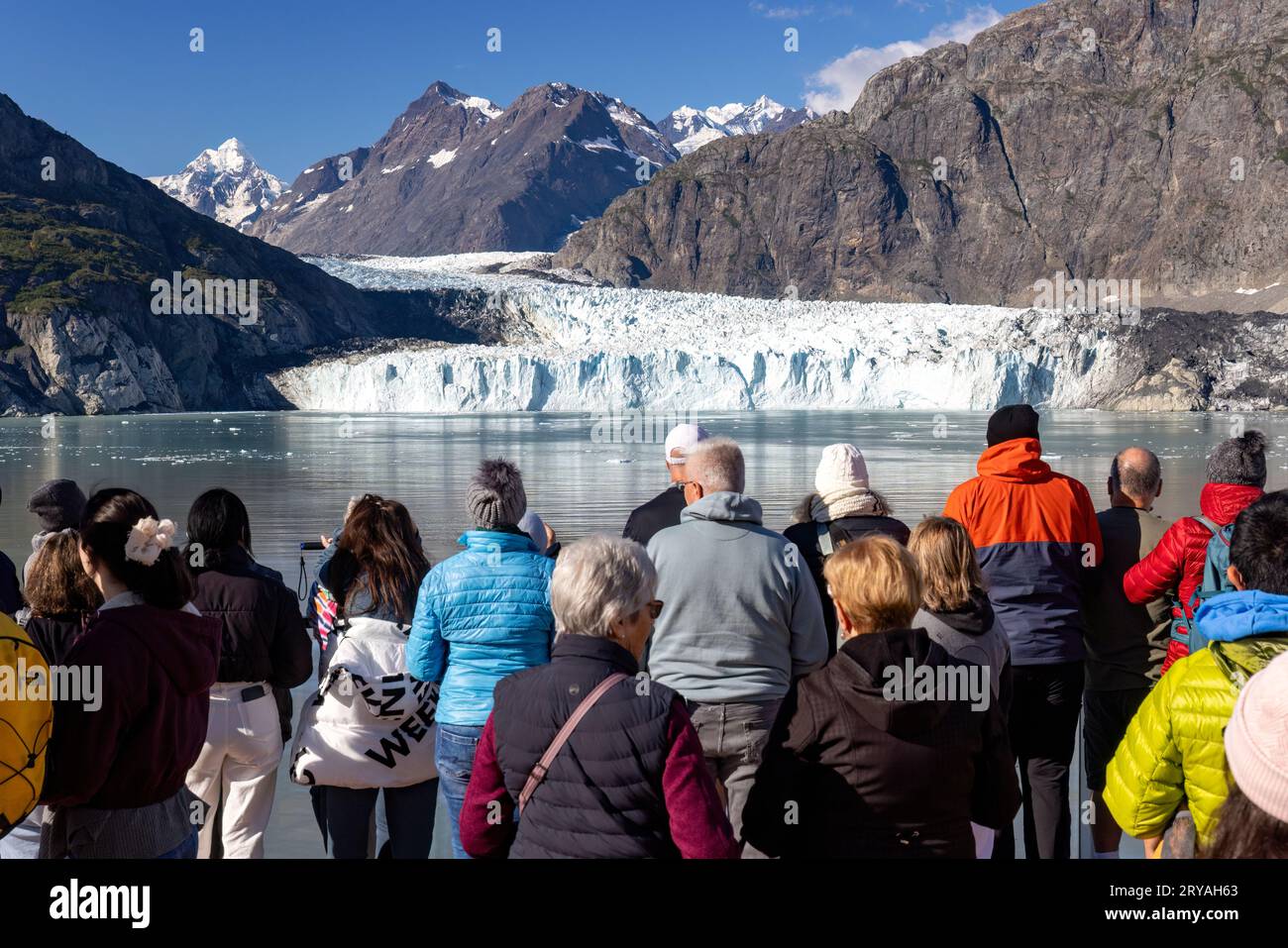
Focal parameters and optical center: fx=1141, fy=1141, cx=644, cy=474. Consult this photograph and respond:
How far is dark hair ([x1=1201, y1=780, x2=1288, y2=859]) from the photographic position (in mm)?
1806

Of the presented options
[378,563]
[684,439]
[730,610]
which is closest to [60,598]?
[378,563]

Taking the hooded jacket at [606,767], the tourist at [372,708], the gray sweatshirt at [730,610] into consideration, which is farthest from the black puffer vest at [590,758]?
the tourist at [372,708]

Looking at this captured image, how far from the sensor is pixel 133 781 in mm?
2639

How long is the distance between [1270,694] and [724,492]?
1.72 metres

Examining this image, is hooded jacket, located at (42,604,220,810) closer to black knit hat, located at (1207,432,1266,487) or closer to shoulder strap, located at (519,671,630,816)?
shoulder strap, located at (519,671,630,816)

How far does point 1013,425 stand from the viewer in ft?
13.2

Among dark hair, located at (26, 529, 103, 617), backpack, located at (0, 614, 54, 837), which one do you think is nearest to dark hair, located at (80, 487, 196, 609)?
dark hair, located at (26, 529, 103, 617)

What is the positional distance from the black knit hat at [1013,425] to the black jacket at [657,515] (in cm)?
113

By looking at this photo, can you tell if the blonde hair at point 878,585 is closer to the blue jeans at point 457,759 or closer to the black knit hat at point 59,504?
the blue jeans at point 457,759

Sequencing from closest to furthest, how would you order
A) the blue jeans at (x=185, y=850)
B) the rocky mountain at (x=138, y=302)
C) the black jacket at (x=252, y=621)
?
the blue jeans at (x=185, y=850)
the black jacket at (x=252, y=621)
the rocky mountain at (x=138, y=302)

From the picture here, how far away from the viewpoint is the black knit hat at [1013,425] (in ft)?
13.1

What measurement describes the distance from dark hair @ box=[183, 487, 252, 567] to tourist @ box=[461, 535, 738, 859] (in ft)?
4.89

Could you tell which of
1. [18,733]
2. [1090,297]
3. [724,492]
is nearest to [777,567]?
[724,492]
